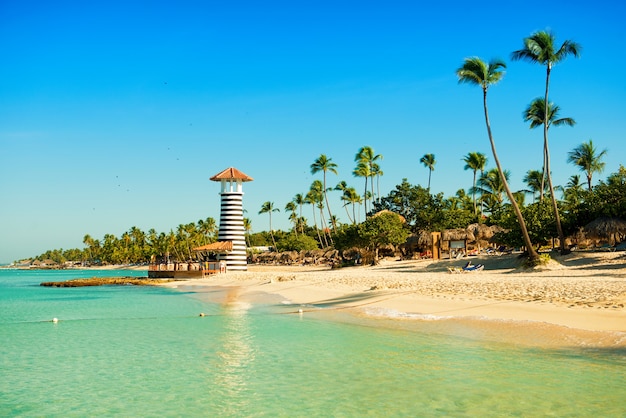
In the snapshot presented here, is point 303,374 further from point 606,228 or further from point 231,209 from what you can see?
point 231,209

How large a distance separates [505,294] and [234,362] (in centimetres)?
1077

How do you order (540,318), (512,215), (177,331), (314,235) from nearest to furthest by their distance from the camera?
(540,318), (177,331), (512,215), (314,235)

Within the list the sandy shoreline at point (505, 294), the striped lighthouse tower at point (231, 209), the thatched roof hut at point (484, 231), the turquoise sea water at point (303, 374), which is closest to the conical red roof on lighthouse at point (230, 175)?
the striped lighthouse tower at point (231, 209)

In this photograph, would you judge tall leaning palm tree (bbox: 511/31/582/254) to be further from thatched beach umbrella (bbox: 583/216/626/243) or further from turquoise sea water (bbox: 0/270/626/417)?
turquoise sea water (bbox: 0/270/626/417)

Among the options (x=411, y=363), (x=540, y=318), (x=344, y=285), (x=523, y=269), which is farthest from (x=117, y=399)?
(x=523, y=269)

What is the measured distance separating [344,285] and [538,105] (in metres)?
15.7

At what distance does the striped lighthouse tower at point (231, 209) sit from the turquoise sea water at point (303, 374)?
29059mm

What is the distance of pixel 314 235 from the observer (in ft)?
294

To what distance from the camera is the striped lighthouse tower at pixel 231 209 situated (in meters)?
44.5

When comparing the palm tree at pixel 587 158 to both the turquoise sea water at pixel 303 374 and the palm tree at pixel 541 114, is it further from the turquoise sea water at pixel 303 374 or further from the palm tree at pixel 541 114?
the turquoise sea water at pixel 303 374

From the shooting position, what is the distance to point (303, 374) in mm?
9758

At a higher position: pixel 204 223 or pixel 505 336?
pixel 204 223

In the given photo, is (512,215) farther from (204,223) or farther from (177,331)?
(204,223)

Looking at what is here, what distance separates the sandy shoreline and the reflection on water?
4.78 meters
